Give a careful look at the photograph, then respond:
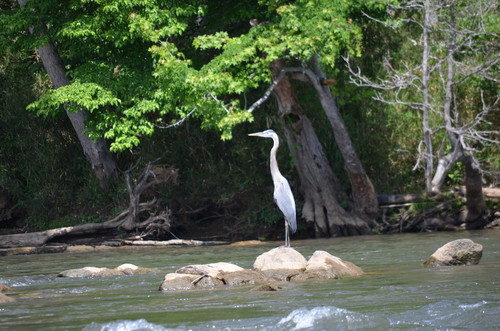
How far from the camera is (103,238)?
58.6 ft

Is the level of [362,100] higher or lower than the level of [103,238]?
higher

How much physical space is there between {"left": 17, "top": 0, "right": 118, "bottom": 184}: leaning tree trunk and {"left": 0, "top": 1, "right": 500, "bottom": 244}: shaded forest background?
290 mm

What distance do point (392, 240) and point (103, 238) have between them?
21.5ft

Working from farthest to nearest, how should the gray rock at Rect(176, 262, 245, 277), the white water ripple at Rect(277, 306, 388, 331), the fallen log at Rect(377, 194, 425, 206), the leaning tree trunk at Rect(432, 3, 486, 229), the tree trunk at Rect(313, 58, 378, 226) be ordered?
1. the fallen log at Rect(377, 194, 425, 206)
2. the tree trunk at Rect(313, 58, 378, 226)
3. the leaning tree trunk at Rect(432, 3, 486, 229)
4. the gray rock at Rect(176, 262, 245, 277)
5. the white water ripple at Rect(277, 306, 388, 331)

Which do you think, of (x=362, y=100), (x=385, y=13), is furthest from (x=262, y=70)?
(x=362, y=100)

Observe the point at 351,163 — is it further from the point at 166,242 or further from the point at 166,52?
the point at 166,52

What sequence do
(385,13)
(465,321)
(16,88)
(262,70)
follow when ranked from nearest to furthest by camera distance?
(465,321) < (262,70) < (385,13) < (16,88)

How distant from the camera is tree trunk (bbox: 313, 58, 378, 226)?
665 inches

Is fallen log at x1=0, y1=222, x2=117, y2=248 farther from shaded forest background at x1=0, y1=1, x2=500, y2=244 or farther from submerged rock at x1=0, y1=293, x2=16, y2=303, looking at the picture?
submerged rock at x1=0, y1=293, x2=16, y2=303

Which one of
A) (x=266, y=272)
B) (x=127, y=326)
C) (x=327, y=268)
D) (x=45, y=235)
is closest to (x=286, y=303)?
(x=127, y=326)

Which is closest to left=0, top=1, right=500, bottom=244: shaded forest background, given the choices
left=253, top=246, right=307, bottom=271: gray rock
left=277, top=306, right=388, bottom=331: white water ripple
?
left=253, top=246, right=307, bottom=271: gray rock

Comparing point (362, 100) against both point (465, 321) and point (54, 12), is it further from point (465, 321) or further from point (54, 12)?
point (465, 321)

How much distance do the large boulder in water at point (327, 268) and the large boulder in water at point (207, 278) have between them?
1.99 ft

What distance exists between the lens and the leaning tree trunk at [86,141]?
18766 millimetres
